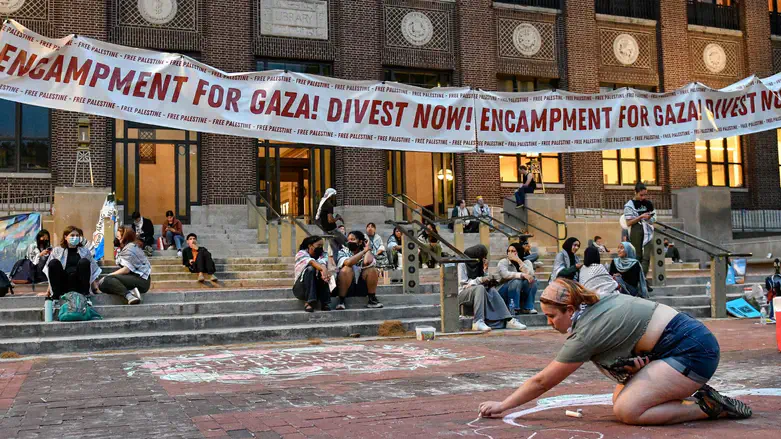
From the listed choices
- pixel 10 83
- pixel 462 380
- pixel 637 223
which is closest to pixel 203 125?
pixel 10 83

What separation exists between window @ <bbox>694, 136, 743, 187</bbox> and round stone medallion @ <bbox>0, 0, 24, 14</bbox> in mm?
22707

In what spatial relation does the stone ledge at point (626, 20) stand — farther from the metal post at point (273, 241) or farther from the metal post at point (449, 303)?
the metal post at point (449, 303)

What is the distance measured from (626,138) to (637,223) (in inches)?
129

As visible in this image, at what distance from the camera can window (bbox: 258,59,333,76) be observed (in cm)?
2405

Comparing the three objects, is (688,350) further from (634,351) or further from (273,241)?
(273,241)

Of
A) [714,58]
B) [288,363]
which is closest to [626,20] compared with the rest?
[714,58]

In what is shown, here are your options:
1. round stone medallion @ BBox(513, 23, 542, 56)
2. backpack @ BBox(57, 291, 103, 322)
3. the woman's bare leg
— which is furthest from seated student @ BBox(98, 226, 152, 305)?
round stone medallion @ BBox(513, 23, 542, 56)

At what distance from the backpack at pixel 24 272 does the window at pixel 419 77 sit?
1383 cm

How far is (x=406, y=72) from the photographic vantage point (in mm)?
25703

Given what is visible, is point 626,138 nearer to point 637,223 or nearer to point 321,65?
point 637,223

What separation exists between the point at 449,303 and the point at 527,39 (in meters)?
17.0

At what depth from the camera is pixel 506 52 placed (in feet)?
87.5

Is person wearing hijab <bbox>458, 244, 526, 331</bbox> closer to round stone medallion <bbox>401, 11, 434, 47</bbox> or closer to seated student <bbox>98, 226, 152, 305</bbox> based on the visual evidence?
seated student <bbox>98, 226, 152, 305</bbox>

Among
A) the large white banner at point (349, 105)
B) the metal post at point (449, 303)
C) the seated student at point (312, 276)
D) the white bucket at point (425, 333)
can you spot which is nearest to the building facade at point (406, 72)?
the seated student at point (312, 276)
